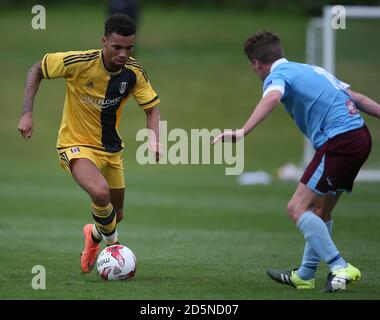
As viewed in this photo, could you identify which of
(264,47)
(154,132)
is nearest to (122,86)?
(154,132)

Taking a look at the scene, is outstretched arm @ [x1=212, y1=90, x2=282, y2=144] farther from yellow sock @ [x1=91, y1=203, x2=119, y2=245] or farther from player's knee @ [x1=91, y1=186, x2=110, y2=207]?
yellow sock @ [x1=91, y1=203, x2=119, y2=245]

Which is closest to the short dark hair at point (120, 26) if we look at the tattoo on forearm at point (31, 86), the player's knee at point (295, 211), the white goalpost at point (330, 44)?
the tattoo on forearm at point (31, 86)

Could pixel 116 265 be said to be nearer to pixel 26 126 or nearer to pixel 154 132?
pixel 154 132

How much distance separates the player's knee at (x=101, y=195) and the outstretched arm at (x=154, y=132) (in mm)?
597

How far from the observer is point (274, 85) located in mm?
7879

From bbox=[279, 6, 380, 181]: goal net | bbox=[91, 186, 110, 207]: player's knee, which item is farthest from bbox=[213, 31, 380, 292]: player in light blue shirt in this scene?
bbox=[279, 6, 380, 181]: goal net

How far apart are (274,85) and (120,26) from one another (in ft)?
6.02

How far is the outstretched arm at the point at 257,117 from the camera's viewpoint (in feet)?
24.4

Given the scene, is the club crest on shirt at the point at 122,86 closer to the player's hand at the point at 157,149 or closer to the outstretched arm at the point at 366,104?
the player's hand at the point at 157,149

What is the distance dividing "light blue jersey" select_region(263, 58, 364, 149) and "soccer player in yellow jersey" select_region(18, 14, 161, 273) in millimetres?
1500

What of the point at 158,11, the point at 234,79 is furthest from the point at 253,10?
the point at 234,79

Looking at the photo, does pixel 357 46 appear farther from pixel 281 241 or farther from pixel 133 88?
pixel 133 88

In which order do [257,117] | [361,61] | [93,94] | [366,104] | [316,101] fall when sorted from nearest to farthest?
[257,117]
[316,101]
[366,104]
[93,94]
[361,61]

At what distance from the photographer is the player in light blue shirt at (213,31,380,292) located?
26.0 ft
